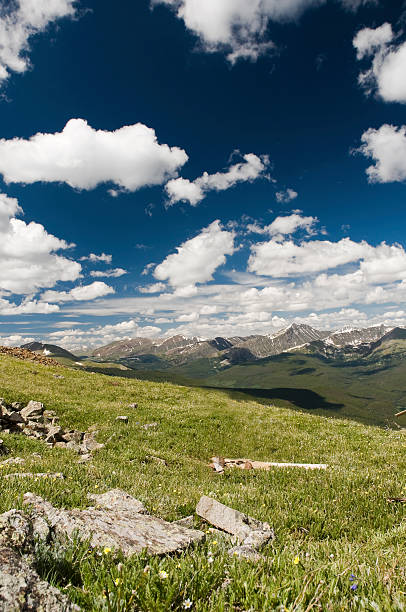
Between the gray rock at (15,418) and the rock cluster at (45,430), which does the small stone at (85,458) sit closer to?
the rock cluster at (45,430)

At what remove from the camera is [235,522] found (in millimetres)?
6203

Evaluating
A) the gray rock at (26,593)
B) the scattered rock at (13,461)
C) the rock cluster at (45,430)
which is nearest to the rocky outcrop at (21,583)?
the gray rock at (26,593)

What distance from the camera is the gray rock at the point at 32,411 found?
19361mm

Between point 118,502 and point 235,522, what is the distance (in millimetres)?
2541

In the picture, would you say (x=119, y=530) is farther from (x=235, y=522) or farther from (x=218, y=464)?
(x=218, y=464)

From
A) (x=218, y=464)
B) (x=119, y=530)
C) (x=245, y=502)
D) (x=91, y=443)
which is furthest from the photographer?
(x=91, y=443)

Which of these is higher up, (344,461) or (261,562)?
(261,562)

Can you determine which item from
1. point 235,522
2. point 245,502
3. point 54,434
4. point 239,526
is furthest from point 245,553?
point 54,434

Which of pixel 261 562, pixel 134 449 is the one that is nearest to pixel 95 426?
pixel 134 449

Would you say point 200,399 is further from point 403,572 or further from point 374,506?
point 403,572

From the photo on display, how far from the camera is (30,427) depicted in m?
17.5

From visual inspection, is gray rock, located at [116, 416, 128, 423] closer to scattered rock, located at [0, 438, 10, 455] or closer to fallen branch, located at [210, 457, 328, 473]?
fallen branch, located at [210, 457, 328, 473]

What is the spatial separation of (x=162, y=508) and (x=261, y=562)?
361 cm

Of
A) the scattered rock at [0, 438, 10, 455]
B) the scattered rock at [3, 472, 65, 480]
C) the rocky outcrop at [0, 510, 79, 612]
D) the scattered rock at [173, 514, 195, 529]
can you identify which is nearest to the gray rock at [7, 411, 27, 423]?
the scattered rock at [0, 438, 10, 455]
